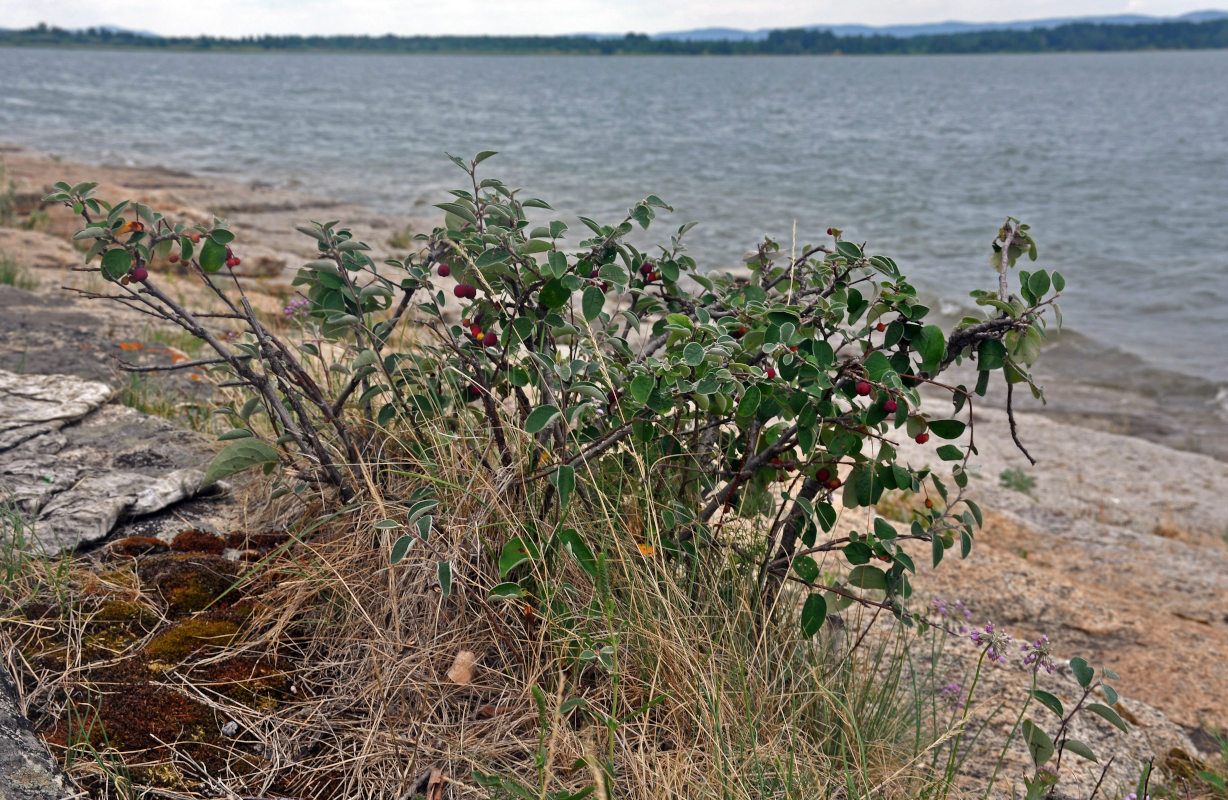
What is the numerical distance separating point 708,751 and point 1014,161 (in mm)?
27524

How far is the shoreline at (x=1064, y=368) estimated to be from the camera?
801 cm

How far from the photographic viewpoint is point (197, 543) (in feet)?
8.16

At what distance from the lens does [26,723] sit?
1679 millimetres

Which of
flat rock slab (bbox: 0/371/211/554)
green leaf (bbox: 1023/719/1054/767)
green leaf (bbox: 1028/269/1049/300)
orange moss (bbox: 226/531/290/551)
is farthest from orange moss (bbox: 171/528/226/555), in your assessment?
green leaf (bbox: 1028/269/1049/300)

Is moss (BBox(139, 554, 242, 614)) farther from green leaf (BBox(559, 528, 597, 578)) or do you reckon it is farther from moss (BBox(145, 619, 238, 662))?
green leaf (BBox(559, 528, 597, 578))

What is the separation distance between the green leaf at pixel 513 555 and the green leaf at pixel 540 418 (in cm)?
28

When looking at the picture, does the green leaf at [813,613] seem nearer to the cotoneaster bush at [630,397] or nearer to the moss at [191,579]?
the cotoneaster bush at [630,397]

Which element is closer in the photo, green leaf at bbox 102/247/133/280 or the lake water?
green leaf at bbox 102/247/133/280

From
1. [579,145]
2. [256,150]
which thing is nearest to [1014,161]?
[579,145]

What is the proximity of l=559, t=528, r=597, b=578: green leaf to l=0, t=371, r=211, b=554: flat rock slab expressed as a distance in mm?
1468

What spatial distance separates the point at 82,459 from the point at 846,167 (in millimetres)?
23545

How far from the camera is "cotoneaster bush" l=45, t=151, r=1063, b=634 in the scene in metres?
1.90

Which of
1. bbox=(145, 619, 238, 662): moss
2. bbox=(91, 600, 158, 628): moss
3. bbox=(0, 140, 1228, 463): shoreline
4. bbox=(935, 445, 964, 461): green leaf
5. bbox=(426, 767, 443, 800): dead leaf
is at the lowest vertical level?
bbox=(0, 140, 1228, 463): shoreline

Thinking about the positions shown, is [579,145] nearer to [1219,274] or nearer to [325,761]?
[1219,274]
